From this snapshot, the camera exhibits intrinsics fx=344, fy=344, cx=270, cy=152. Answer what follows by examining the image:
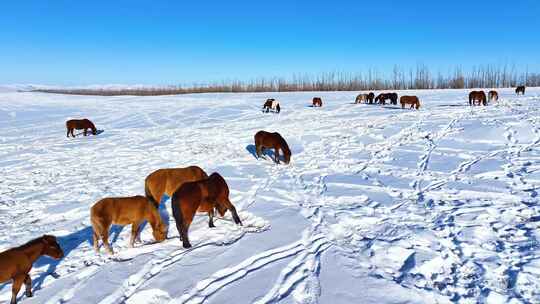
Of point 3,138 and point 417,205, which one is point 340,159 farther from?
point 3,138

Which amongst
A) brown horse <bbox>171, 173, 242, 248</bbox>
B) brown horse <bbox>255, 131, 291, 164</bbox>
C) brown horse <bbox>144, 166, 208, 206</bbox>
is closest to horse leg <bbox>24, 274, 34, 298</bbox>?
brown horse <bbox>171, 173, 242, 248</bbox>

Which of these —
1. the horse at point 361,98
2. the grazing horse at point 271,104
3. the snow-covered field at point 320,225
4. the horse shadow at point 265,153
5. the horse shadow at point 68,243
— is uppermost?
the horse at point 361,98

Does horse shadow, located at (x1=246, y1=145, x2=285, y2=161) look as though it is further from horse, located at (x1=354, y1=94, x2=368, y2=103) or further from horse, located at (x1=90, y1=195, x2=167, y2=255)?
horse, located at (x1=354, y1=94, x2=368, y2=103)

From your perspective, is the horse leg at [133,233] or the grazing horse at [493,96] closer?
the horse leg at [133,233]

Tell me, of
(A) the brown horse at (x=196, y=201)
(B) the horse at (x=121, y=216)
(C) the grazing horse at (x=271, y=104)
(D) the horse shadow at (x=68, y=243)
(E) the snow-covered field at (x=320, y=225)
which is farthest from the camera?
(C) the grazing horse at (x=271, y=104)

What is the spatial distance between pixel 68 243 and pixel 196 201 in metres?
2.14

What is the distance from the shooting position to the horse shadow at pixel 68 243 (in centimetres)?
425

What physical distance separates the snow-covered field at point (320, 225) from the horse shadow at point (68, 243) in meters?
0.02

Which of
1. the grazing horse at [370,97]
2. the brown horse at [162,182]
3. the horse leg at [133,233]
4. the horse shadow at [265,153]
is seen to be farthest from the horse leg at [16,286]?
the grazing horse at [370,97]

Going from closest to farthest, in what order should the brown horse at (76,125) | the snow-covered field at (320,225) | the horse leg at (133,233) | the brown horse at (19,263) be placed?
the brown horse at (19,263) → the snow-covered field at (320,225) → the horse leg at (133,233) → the brown horse at (76,125)

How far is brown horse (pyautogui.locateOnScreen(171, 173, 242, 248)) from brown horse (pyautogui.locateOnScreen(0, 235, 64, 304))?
5.09ft

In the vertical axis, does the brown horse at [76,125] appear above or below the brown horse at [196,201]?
above

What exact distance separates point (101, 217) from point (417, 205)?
16.9ft

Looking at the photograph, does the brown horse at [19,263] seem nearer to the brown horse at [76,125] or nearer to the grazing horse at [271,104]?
the brown horse at [76,125]
